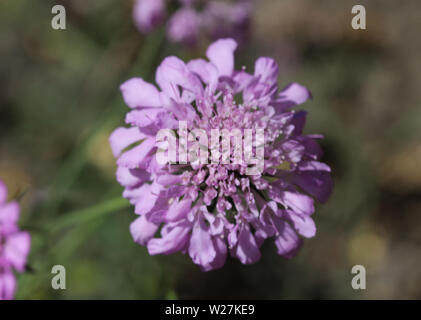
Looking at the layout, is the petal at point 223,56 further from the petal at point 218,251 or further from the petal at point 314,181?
the petal at point 218,251

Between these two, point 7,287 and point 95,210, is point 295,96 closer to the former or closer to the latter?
point 95,210

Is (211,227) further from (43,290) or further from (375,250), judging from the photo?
(375,250)

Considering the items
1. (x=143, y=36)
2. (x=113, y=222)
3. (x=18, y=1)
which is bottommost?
(x=113, y=222)

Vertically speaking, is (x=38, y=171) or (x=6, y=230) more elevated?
(x=38, y=171)

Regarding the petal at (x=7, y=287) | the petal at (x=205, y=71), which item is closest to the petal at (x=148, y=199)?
the petal at (x=205, y=71)

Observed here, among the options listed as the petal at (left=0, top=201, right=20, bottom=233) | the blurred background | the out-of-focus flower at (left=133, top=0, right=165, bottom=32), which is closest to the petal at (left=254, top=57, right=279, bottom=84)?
the out-of-focus flower at (left=133, top=0, right=165, bottom=32)

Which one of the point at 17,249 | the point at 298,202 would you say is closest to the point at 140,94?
the point at 298,202
